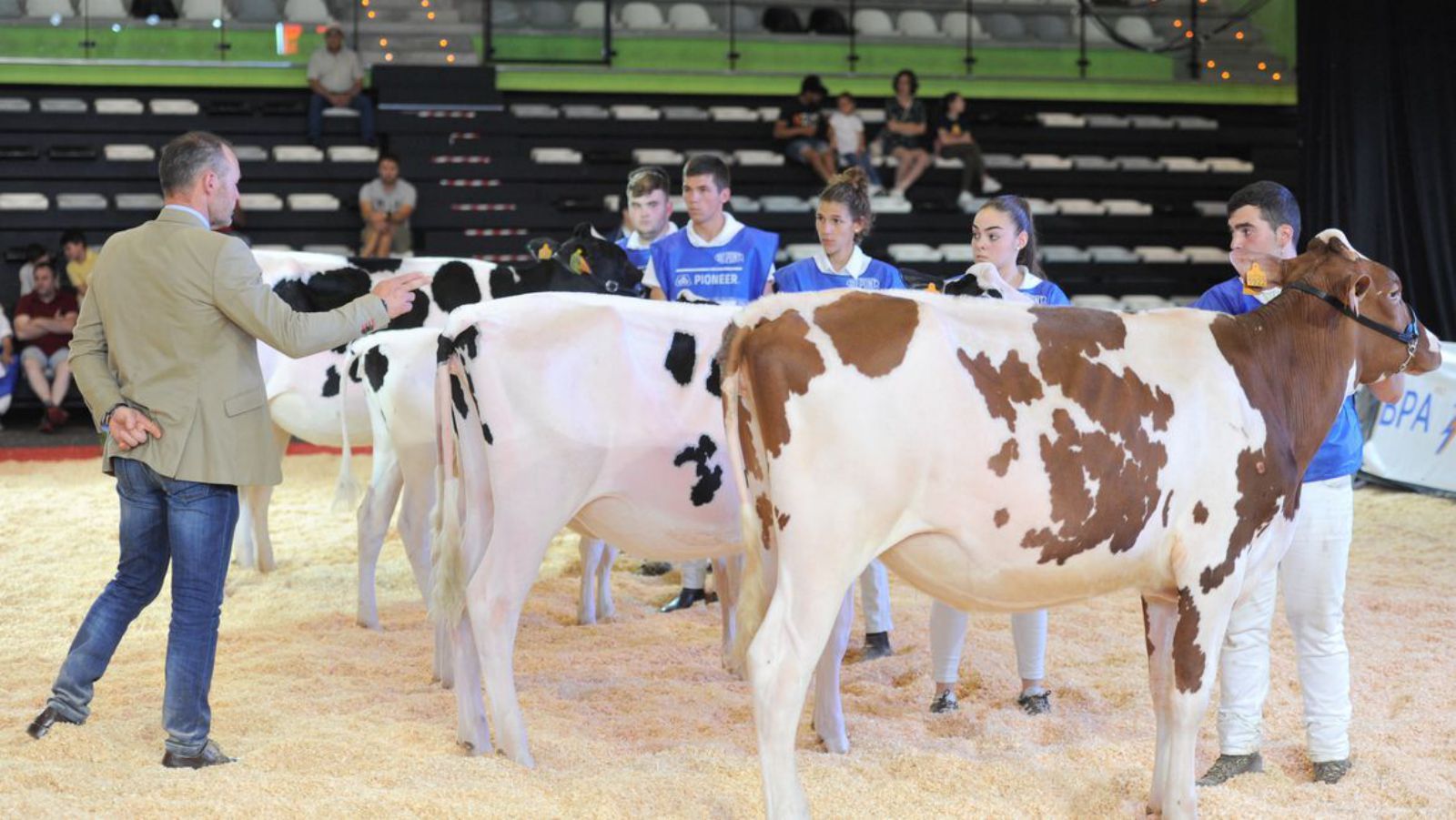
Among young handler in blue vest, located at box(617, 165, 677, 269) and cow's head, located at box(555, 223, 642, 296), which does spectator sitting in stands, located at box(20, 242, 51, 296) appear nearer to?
young handler in blue vest, located at box(617, 165, 677, 269)

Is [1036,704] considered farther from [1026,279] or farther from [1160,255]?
[1160,255]

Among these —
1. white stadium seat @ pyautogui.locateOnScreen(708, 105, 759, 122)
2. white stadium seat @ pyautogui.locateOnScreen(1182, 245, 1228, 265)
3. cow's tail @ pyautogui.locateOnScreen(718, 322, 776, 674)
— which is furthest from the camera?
white stadium seat @ pyautogui.locateOnScreen(708, 105, 759, 122)

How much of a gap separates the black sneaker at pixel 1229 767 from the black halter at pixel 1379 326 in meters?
1.27

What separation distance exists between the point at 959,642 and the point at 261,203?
12.5m

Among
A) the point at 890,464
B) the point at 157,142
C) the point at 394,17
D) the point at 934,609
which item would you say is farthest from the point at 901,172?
the point at 890,464

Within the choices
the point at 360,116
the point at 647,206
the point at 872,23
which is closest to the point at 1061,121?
the point at 872,23

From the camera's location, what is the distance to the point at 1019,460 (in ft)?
11.9

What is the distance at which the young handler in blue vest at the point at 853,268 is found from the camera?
18.2 ft

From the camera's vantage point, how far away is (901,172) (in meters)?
16.7

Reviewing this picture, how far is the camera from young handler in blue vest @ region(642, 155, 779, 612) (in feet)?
20.1

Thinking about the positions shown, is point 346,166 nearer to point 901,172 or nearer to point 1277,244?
point 901,172

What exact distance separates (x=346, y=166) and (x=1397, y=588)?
12.5 meters

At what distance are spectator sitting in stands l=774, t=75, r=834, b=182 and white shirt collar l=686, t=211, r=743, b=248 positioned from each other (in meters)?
10.3

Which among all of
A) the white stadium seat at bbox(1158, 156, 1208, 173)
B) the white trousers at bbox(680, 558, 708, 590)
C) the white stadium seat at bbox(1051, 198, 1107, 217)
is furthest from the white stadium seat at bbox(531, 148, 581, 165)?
the white trousers at bbox(680, 558, 708, 590)
